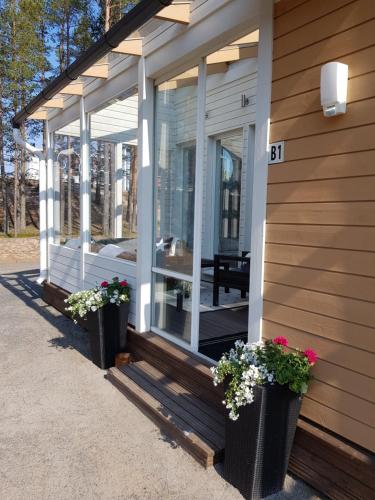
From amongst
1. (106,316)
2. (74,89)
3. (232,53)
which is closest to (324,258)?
(106,316)

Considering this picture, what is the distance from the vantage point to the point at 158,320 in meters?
3.57

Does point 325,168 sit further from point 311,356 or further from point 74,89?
point 74,89

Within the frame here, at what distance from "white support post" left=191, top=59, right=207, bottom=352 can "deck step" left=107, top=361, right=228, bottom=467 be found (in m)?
0.39

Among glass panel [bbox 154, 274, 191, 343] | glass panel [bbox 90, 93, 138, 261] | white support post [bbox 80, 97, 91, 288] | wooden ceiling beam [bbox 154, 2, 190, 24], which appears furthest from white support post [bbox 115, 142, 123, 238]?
wooden ceiling beam [bbox 154, 2, 190, 24]

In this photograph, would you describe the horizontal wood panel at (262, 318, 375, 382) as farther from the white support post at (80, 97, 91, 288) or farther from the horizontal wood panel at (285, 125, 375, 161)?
the white support post at (80, 97, 91, 288)

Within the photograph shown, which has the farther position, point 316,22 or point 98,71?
point 98,71

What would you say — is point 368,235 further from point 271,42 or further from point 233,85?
point 233,85

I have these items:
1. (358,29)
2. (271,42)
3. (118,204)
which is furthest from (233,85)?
(358,29)

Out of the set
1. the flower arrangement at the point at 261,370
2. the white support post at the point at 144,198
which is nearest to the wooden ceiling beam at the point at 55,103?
the white support post at the point at 144,198

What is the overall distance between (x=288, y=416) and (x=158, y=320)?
1.80m

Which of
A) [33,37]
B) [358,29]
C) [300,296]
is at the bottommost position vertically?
[300,296]

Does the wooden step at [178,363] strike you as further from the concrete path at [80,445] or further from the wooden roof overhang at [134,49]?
the wooden roof overhang at [134,49]

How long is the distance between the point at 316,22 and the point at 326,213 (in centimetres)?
96

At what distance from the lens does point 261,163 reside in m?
2.28
